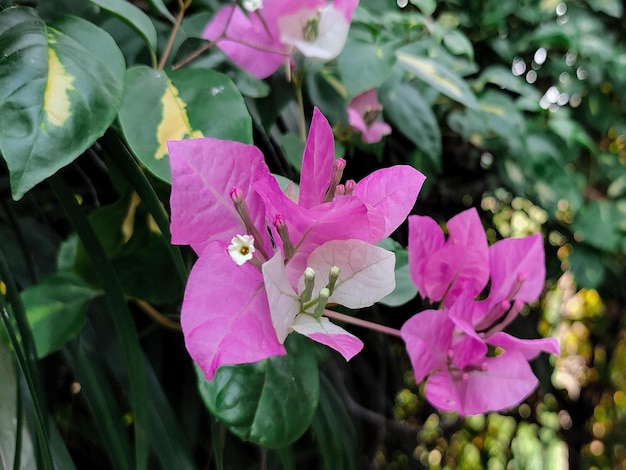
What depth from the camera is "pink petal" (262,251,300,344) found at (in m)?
0.21

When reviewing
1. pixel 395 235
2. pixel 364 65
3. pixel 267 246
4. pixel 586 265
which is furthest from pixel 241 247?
pixel 586 265

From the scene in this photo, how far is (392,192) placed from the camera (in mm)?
250

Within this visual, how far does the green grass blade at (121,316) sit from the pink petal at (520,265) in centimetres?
23

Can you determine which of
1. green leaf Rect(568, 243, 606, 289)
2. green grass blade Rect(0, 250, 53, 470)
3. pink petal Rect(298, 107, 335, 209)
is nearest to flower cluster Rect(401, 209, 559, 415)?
pink petal Rect(298, 107, 335, 209)

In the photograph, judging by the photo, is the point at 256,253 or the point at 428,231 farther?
the point at 428,231

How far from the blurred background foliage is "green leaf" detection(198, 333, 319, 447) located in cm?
6

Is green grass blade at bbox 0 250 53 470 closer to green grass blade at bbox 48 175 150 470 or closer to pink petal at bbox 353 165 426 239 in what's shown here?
green grass blade at bbox 48 175 150 470

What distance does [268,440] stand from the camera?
10.9 inches

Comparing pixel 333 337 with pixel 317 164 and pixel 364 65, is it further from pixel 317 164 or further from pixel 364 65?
pixel 364 65

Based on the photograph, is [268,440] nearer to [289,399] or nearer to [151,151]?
[289,399]

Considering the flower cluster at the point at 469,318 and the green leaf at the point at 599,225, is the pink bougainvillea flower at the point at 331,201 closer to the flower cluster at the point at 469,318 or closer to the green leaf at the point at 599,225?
the flower cluster at the point at 469,318

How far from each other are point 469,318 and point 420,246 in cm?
5

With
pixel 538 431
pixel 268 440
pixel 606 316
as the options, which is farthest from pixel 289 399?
pixel 606 316

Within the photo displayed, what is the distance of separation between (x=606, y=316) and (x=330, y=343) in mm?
1077
